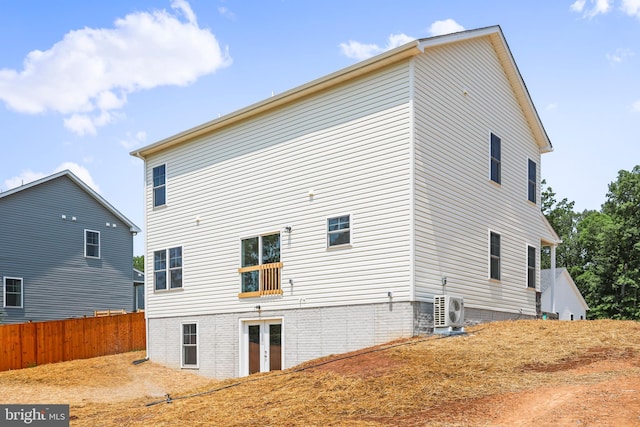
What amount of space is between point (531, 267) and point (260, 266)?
9217mm

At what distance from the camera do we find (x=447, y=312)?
46.8 ft

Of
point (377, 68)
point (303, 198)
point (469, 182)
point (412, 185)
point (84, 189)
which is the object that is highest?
point (377, 68)

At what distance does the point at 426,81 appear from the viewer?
15.6m

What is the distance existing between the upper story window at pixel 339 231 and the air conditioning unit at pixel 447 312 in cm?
273

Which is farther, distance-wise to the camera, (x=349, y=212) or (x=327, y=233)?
(x=327, y=233)

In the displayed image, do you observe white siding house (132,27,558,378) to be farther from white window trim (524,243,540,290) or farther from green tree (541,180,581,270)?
green tree (541,180,581,270)

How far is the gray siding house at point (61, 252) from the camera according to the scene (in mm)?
27938

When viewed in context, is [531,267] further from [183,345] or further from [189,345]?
[183,345]

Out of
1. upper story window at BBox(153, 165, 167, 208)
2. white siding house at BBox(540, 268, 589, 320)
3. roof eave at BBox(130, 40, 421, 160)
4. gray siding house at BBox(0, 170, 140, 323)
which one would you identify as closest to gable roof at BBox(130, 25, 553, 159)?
roof eave at BBox(130, 40, 421, 160)

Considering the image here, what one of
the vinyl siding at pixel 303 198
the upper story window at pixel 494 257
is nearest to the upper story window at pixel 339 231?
the vinyl siding at pixel 303 198

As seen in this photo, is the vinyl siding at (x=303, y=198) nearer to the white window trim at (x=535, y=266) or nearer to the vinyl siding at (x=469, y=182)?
the vinyl siding at (x=469, y=182)

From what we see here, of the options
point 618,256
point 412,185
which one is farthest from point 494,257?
point 618,256

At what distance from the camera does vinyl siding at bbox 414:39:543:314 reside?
1528cm

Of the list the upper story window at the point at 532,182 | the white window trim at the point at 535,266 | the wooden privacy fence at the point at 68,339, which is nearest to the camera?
the white window trim at the point at 535,266
